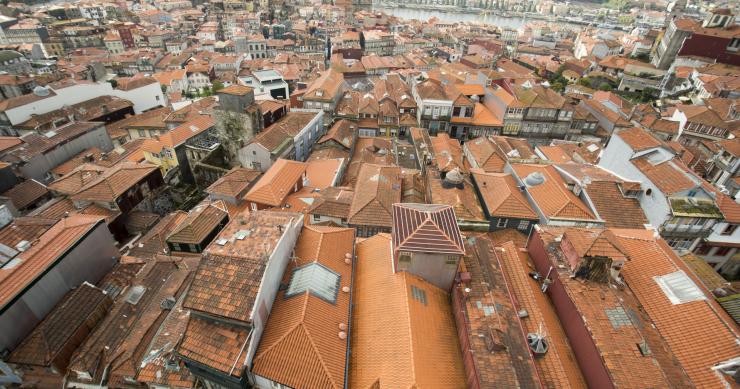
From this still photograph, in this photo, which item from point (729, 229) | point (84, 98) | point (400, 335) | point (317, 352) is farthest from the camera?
point (84, 98)

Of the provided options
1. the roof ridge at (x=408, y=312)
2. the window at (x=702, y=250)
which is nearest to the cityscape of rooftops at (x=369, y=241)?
the roof ridge at (x=408, y=312)

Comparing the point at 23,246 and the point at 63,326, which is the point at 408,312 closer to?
the point at 63,326

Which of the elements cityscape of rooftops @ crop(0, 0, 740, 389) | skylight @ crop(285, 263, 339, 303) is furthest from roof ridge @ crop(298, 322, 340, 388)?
skylight @ crop(285, 263, 339, 303)

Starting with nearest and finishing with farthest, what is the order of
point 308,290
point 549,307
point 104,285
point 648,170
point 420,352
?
point 420,352
point 308,290
point 549,307
point 104,285
point 648,170

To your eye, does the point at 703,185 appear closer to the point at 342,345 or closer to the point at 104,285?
the point at 342,345

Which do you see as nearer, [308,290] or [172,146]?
[308,290]

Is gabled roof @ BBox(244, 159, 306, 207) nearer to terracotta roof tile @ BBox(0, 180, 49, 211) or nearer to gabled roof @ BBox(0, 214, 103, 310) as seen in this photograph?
gabled roof @ BBox(0, 214, 103, 310)

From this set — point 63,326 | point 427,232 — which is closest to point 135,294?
point 63,326

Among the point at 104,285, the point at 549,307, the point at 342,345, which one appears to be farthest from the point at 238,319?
the point at 549,307

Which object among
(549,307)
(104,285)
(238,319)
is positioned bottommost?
(104,285)
